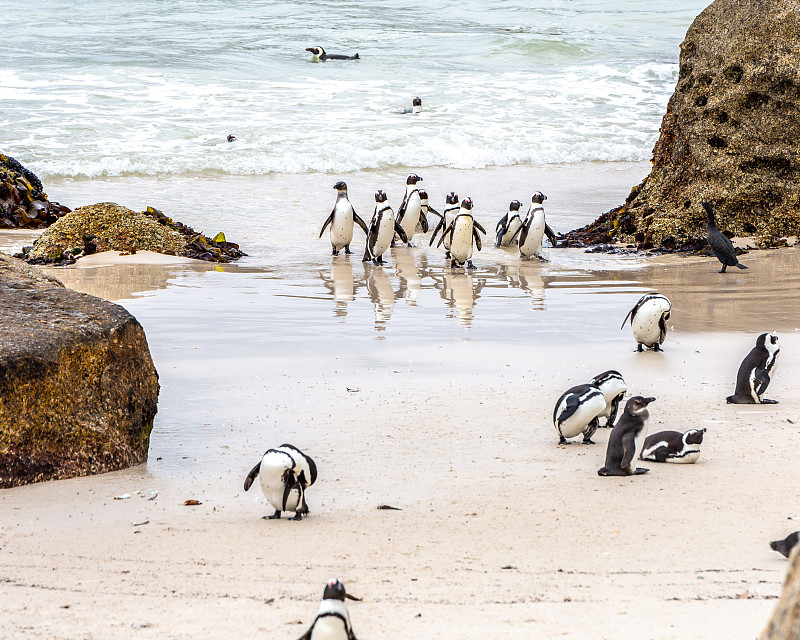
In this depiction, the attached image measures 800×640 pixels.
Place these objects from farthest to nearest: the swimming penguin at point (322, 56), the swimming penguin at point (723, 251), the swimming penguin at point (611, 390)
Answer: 1. the swimming penguin at point (322, 56)
2. the swimming penguin at point (723, 251)
3. the swimming penguin at point (611, 390)

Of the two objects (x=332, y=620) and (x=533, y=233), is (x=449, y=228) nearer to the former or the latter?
(x=533, y=233)

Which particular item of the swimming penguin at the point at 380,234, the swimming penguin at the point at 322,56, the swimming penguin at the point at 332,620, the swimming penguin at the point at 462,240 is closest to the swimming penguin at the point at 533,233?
the swimming penguin at the point at 462,240

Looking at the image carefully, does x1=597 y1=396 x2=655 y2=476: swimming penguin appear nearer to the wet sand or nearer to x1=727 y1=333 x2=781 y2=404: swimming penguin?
the wet sand

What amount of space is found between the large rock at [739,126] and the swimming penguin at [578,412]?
6.80 meters

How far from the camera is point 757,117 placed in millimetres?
10406

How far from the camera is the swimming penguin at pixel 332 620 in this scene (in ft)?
7.60

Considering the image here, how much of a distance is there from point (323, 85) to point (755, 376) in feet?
67.7

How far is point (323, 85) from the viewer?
24250 mm

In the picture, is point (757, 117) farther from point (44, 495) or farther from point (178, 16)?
point (178, 16)

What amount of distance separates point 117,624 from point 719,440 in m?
2.77

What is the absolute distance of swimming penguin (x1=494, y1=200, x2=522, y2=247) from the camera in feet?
36.0

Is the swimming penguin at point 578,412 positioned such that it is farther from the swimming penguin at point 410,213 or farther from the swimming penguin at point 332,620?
the swimming penguin at point 410,213

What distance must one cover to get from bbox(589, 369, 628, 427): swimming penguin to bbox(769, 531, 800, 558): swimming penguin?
5.49 feet

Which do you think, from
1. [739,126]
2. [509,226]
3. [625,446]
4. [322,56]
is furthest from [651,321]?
[322,56]
